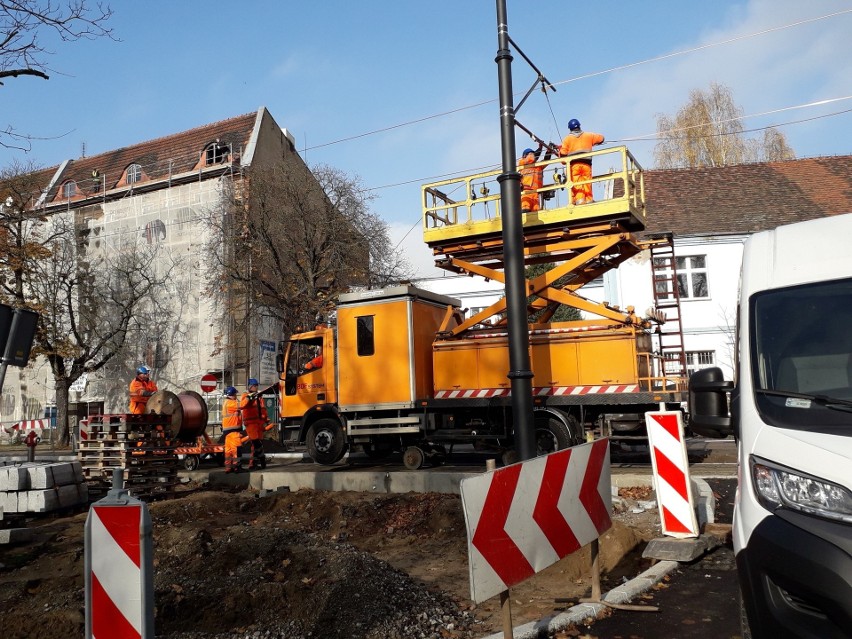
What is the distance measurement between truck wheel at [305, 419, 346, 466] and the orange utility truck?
23 millimetres

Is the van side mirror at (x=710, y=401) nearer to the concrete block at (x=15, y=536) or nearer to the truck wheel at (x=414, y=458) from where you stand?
the concrete block at (x=15, y=536)

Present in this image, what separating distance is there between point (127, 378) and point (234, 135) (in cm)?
1229

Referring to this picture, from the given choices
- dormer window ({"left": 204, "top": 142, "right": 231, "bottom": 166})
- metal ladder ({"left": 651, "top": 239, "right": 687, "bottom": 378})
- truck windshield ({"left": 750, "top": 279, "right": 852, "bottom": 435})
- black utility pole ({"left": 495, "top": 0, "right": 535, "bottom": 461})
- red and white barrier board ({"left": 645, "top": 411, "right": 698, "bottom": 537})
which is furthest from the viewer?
dormer window ({"left": 204, "top": 142, "right": 231, "bottom": 166})

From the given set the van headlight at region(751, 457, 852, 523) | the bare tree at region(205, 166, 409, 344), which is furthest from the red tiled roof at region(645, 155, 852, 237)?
the van headlight at region(751, 457, 852, 523)

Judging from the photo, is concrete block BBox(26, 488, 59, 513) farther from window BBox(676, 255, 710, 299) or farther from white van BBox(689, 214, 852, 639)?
window BBox(676, 255, 710, 299)

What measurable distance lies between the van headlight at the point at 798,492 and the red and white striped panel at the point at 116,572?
2733 millimetres

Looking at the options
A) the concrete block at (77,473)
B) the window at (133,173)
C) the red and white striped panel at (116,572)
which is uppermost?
the window at (133,173)

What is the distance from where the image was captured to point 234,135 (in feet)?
109

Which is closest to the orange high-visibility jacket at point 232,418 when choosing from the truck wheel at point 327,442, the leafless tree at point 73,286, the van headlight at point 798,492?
the truck wheel at point 327,442

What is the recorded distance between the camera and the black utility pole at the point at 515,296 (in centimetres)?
Result: 729

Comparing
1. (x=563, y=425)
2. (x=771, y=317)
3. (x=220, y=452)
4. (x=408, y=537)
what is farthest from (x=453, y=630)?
(x=220, y=452)

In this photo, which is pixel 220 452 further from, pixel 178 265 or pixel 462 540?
pixel 178 265

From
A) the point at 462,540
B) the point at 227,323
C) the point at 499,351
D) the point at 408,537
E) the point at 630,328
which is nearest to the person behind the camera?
the point at 462,540

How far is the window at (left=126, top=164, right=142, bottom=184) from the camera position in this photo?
1380 inches
